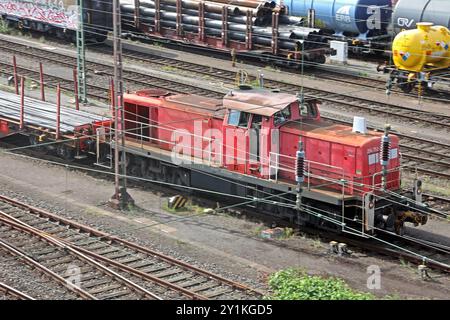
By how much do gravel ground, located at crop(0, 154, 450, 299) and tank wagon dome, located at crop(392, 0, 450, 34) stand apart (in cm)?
1797

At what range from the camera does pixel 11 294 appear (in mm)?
17344

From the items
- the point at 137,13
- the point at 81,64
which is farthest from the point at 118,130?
the point at 137,13

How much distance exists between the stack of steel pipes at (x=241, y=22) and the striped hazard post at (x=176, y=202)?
16.0 meters

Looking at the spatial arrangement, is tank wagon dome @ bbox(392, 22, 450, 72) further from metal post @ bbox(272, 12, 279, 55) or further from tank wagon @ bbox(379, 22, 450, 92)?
metal post @ bbox(272, 12, 279, 55)

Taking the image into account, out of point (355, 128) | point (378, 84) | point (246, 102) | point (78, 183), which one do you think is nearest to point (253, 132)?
point (246, 102)

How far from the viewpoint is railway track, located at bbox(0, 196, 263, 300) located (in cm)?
1758

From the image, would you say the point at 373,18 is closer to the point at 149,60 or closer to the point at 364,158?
the point at 149,60

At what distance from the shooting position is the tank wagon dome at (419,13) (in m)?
37.3

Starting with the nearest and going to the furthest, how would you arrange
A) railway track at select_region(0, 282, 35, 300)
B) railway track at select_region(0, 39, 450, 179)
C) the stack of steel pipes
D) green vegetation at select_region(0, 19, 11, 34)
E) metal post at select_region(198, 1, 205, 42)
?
railway track at select_region(0, 282, 35, 300) < railway track at select_region(0, 39, 450, 179) < the stack of steel pipes < metal post at select_region(198, 1, 205, 42) < green vegetation at select_region(0, 19, 11, 34)

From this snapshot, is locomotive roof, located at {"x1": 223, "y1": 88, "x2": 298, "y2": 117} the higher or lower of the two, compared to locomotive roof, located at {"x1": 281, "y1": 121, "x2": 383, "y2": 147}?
higher

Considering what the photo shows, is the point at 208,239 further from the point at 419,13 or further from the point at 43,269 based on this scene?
the point at 419,13

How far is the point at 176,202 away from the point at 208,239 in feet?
8.24

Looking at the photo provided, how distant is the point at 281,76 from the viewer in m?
37.2

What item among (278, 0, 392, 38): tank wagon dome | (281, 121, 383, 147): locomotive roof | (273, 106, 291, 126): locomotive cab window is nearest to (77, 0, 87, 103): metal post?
(273, 106, 291, 126): locomotive cab window
